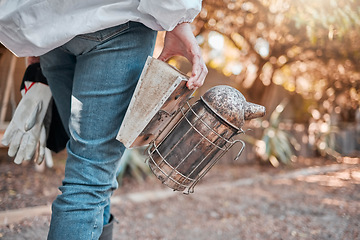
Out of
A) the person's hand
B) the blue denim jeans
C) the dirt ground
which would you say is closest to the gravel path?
the dirt ground

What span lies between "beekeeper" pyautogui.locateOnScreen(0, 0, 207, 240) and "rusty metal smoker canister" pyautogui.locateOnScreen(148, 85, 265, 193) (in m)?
0.13

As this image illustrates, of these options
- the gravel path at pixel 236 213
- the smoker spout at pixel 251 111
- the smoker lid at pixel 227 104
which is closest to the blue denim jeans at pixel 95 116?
the smoker lid at pixel 227 104

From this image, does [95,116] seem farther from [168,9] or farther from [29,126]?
[29,126]

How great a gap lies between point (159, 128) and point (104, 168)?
0.26 meters

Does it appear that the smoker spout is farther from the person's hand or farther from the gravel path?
the gravel path

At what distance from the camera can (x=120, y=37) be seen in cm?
98

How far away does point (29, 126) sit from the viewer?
4.64ft

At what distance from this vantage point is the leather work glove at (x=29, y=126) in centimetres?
141

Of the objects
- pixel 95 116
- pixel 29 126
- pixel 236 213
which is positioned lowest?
pixel 236 213

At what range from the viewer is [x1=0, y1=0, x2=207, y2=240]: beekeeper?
0.94 m

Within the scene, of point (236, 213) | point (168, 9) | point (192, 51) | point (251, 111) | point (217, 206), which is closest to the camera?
point (168, 9)

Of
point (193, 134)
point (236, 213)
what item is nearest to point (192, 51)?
point (193, 134)

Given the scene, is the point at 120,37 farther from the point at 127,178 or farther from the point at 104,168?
the point at 127,178

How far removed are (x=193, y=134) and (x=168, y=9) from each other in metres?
0.43
